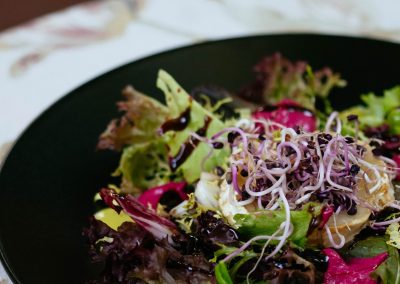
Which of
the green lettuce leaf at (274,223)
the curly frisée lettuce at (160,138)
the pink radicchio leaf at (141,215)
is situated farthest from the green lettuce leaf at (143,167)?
the green lettuce leaf at (274,223)

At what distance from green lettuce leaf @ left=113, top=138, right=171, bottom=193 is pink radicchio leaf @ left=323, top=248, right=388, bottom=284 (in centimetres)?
95

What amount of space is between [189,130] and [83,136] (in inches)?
19.4

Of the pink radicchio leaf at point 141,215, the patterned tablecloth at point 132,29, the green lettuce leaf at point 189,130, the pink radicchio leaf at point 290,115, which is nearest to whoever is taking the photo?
the pink radicchio leaf at point 141,215

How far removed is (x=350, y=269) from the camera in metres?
2.14

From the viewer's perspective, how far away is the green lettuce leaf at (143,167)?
2.82 m

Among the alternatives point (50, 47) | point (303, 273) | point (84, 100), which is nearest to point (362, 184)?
point (303, 273)

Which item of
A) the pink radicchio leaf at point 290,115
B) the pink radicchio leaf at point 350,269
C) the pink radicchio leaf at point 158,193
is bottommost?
the pink radicchio leaf at point 158,193

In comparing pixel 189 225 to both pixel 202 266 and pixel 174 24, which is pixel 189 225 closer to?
pixel 202 266

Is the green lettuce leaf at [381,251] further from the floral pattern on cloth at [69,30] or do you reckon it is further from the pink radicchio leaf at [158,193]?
the floral pattern on cloth at [69,30]

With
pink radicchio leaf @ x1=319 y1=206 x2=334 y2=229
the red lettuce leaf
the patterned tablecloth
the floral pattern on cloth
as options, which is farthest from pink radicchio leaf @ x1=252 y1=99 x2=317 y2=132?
the floral pattern on cloth

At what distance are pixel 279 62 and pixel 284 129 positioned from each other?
0.88 meters

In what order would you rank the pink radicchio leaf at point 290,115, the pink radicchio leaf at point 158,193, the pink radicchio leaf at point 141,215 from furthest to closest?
the pink radicchio leaf at point 290,115 < the pink radicchio leaf at point 158,193 < the pink radicchio leaf at point 141,215

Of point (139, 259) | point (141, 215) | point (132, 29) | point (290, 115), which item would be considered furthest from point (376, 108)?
point (132, 29)

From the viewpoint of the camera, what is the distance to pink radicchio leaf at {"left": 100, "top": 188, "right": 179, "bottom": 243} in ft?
7.49
